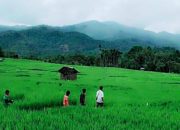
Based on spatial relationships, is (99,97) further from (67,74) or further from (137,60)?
(137,60)

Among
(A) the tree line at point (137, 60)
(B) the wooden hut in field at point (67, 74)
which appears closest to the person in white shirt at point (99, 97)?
(B) the wooden hut in field at point (67, 74)

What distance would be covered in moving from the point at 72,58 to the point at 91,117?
8533 cm

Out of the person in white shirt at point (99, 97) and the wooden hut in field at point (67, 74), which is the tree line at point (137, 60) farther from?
the person in white shirt at point (99, 97)

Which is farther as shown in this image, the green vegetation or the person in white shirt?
the green vegetation

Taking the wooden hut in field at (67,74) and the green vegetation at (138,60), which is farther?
the green vegetation at (138,60)

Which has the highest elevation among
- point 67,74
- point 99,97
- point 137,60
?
point 137,60

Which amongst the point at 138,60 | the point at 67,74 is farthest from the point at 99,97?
the point at 138,60

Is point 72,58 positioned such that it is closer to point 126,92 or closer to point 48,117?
point 126,92

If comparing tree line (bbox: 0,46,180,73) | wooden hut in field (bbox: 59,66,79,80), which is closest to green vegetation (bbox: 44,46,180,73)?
tree line (bbox: 0,46,180,73)

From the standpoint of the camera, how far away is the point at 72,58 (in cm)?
9862

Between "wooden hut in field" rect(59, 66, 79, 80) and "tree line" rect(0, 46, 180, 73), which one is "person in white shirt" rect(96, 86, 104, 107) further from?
"tree line" rect(0, 46, 180, 73)

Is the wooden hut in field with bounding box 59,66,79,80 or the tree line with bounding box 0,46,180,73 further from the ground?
the tree line with bounding box 0,46,180,73

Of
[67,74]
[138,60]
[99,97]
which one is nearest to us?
[99,97]

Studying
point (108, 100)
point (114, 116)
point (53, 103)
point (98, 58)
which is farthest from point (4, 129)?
point (98, 58)
